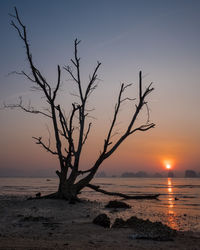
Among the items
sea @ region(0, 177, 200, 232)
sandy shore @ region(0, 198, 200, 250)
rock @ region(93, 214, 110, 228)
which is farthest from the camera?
sea @ region(0, 177, 200, 232)

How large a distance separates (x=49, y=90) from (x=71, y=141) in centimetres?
326

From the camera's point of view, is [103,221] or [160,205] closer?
[103,221]

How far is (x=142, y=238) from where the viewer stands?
21.8 feet

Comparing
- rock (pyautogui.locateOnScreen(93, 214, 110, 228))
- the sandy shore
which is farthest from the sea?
rock (pyautogui.locateOnScreen(93, 214, 110, 228))

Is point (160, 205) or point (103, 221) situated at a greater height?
point (103, 221)

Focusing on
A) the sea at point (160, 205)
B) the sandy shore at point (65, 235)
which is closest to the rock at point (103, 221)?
the sandy shore at point (65, 235)

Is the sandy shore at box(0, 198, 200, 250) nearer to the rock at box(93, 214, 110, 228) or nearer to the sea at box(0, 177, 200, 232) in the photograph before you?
the rock at box(93, 214, 110, 228)

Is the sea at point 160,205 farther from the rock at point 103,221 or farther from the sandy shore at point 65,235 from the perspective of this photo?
the rock at point 103,221

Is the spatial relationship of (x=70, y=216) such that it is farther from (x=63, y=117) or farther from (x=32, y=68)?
(x=32, y=68)

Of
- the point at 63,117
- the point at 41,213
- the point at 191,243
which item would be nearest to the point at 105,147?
the point at 63,117

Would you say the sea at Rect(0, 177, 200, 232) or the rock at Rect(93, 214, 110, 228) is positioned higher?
the rock at Rect(93, 214, 110, 228)

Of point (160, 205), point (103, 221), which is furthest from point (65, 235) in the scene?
point (160, 205)

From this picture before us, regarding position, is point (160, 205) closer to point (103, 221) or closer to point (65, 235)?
point (103, 221)

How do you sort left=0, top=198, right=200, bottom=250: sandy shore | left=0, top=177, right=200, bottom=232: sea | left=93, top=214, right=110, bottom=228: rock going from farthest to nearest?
1. left=0, top=177, right=200, bottom=232: sea
2. left=93, top=214, right=110, bottom=228: rock
3. left=0, top=198, right=200, bottom=250: sandy shore
